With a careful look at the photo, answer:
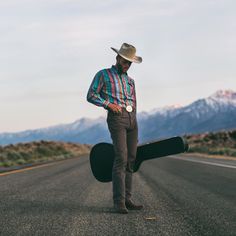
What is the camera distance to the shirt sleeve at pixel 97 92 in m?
6.27

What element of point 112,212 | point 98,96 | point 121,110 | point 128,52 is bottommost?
point 112,212

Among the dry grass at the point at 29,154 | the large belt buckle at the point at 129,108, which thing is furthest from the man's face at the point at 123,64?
the dry grass at the point at 29,154

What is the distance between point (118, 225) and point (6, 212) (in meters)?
1.69

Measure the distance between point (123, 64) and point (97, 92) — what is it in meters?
0.50

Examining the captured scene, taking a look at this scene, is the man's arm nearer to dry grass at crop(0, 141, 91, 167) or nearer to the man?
the man

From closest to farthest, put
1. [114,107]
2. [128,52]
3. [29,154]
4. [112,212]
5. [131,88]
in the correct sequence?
[112,212] < [114,107] < [128,52] < [131,88] < [29,154]

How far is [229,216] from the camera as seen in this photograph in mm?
5512

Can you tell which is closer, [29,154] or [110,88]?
[110,88]

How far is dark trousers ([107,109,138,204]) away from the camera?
6199 mm

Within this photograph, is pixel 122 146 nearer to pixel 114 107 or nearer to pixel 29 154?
pixel 114 107

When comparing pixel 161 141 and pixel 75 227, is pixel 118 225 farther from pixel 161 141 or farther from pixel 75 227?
pixel 161 141

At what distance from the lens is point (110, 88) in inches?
251

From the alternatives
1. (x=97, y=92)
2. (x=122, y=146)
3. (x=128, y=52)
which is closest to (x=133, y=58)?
(x=128, y=52)

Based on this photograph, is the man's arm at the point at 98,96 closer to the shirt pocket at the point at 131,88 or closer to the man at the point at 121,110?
the man at the point at 121,110
